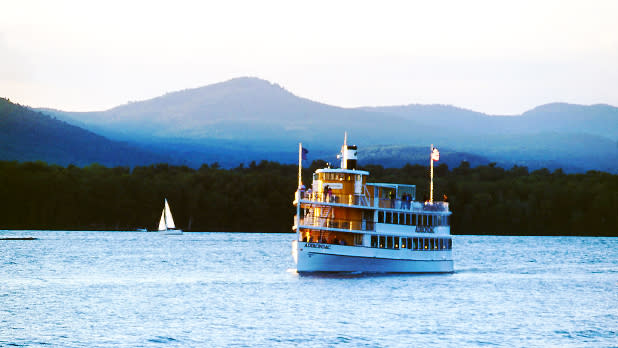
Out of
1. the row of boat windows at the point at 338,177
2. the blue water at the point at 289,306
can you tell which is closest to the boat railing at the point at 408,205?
the row of boat windows at the point at 338,177

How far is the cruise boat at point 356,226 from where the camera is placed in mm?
80750

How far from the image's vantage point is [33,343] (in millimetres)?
52031

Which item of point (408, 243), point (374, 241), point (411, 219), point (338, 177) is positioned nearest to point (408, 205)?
point (411, 219)

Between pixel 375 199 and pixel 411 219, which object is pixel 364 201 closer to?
pixel 375 199

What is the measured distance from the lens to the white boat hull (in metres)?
80.4

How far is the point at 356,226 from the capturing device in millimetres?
82000

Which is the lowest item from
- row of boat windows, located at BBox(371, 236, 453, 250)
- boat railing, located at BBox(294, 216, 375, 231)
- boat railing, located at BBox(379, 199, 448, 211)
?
row of boat windows, located at BBox(371, 236, 453, 250)

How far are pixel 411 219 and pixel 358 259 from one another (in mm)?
6948

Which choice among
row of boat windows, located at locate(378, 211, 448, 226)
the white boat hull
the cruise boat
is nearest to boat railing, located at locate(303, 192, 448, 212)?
the cruise boat

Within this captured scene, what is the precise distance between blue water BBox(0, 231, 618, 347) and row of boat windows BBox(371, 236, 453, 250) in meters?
2.49

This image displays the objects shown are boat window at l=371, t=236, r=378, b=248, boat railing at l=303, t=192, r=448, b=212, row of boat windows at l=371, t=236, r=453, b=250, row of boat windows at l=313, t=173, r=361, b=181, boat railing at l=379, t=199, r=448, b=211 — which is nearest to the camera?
boat railing at l=303, t=192, r=448, b=212

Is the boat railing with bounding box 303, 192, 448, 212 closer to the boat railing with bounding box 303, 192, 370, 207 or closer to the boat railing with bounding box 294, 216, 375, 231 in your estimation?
the boat railing with bounding box 303, 192, 370, 207

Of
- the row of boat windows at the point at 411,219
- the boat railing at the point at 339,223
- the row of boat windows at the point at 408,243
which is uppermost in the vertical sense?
the row of boat windows at the point at 411,219

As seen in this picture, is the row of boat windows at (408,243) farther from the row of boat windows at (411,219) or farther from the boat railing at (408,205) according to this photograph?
the boat railing at (408,205)
